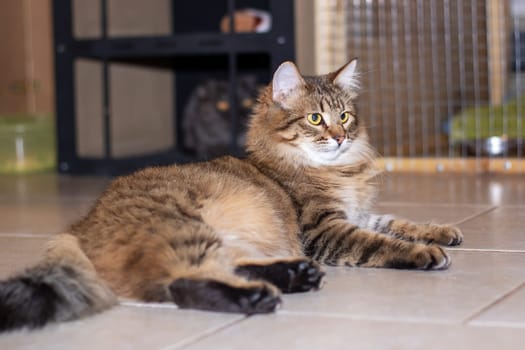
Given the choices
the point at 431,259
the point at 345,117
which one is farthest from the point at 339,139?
the point at 431,259

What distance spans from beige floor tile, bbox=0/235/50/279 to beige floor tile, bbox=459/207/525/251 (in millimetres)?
1138

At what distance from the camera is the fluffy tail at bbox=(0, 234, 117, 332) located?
1.42 m

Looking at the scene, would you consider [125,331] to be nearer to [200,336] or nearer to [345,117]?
[200,336]

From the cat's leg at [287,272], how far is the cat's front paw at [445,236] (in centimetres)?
61

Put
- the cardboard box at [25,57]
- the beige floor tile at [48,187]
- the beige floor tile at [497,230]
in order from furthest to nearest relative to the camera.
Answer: the cardboard box at [25,57]
the beige floor tile at [48,187]
the beige floor tile at [497,230]

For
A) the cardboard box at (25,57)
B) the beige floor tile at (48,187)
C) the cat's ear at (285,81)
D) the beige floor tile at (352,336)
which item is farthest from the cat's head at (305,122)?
the cardboard box at (25,57)

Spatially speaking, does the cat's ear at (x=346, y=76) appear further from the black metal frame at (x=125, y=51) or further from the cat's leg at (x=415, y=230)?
the black metal frame at (x=125, y=51)

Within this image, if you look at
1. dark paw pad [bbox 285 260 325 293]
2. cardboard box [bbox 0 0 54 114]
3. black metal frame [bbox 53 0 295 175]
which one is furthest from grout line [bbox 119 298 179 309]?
cardboard box [bbox 0 0 54 114]

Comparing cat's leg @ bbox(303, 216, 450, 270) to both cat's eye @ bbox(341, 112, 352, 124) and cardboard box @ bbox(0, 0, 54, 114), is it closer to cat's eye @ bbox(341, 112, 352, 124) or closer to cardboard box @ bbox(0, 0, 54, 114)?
cat's eye @ bbox(341, 112, 352, 124)

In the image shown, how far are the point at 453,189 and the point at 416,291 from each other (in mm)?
1791

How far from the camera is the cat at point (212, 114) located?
476 centimetres

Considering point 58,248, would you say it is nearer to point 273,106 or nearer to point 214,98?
point 273,106

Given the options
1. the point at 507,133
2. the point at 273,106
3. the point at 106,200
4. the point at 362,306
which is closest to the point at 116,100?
the point at 507,133

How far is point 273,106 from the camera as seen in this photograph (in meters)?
2.38
